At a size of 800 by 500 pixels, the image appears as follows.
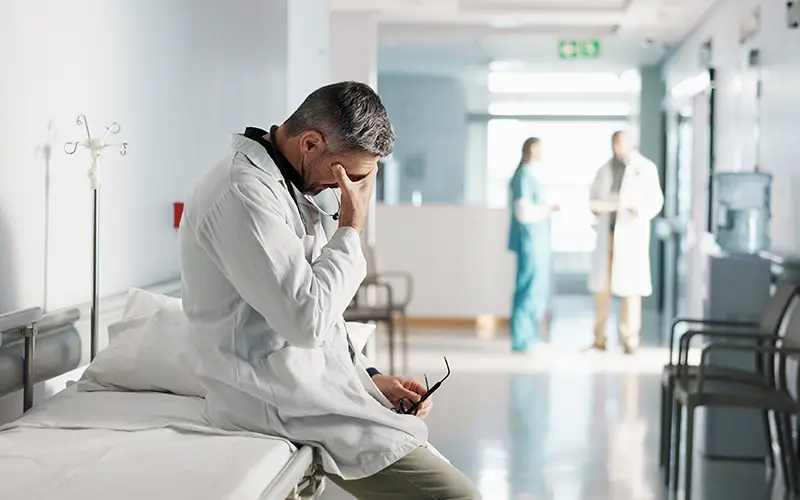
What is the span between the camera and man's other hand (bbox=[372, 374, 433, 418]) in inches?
96.7

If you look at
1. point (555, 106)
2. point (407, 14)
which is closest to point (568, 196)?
point (555, 106)

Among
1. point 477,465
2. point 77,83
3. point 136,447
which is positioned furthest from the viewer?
point 477,465

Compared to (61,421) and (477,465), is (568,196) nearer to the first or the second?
(477,465)

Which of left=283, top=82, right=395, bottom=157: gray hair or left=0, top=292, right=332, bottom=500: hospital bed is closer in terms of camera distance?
left=0, top=292, right=332, bottom=500: hospital bed

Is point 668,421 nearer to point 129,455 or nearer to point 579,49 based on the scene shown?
point 129,455

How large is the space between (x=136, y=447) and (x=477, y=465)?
2765mm

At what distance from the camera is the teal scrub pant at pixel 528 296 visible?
7879 mm

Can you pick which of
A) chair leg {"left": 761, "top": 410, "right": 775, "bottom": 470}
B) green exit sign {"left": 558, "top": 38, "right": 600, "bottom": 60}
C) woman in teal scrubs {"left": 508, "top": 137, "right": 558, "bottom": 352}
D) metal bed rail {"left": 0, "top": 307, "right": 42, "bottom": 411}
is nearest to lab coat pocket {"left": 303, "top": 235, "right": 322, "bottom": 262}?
metal bed rail {"left": 0, "top": 307, "right": 42, "bottom": 411}

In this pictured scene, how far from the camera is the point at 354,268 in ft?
7.09

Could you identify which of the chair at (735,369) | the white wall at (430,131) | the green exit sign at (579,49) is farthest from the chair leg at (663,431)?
the white wall at (430,131)

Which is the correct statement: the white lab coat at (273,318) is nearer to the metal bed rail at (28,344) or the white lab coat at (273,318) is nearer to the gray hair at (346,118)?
the gray hair at (346,118)

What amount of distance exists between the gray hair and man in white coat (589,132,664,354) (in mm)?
5864

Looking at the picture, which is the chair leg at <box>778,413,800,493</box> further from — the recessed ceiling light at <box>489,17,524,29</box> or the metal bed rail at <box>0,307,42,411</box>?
the recessed ceiling light at <box>489,17,524,29</box>

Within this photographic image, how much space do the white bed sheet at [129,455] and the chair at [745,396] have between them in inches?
87.2
